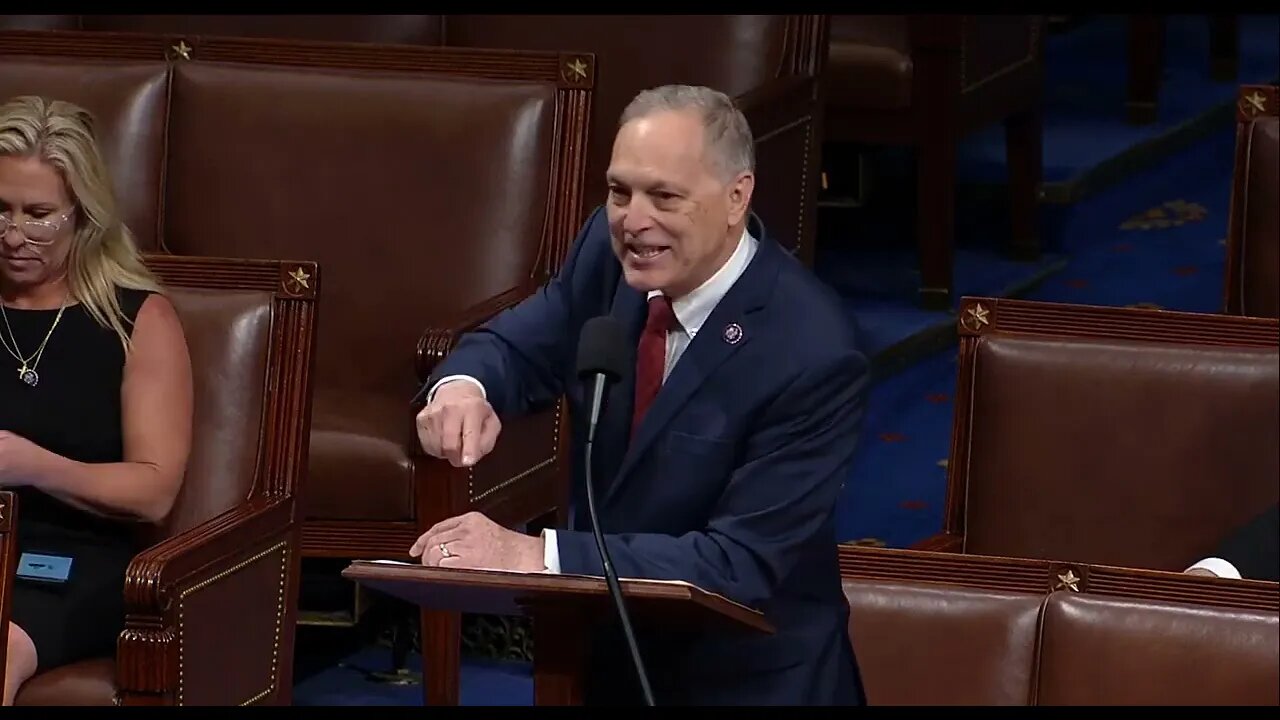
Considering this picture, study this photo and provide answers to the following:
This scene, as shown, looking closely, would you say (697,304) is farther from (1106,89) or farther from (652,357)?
(1106,89)

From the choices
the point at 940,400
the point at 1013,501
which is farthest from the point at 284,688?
the point at 940,400

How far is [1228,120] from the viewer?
4906 millimetres

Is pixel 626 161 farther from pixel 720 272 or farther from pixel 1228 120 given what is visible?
pixel 1228 120

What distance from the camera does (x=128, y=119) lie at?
293 centimetres

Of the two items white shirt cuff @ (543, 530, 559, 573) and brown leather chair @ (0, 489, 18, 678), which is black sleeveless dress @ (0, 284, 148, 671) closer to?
brown leather chair @ (0, 489, 18, 678)

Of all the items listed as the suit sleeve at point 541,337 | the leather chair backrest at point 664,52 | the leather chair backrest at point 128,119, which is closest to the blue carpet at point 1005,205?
the leather chair backrest at point 664,52

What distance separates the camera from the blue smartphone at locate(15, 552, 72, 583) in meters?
2.24

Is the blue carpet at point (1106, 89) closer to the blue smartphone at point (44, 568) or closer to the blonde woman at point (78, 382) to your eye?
the blonde woman at point (78, 382)

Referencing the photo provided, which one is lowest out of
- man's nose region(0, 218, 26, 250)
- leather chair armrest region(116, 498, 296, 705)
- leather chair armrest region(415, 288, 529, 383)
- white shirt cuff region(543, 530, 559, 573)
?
leather chair armrest region(116, 498, 296, 705)

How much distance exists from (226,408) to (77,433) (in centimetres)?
16

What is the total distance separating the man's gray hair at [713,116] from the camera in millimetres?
1735

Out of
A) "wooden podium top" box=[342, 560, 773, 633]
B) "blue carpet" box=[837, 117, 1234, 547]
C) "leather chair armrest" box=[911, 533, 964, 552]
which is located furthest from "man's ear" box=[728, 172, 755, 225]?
"blue carpet" box=[837, 117, 1234, 547]

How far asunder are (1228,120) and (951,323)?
4.81 feet

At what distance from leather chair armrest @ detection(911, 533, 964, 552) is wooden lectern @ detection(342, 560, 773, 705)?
55cm
